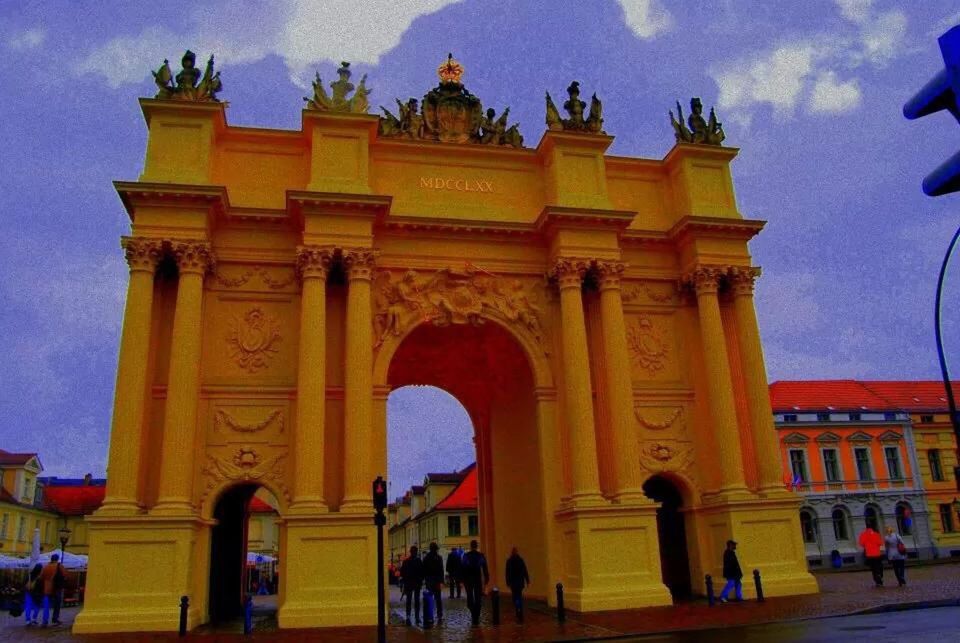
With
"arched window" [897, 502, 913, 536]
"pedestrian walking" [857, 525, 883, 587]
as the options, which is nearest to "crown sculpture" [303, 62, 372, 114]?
"pedestrian walking" [857, 525, 883, 587]

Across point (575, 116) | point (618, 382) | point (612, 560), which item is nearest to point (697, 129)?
point (575, 116)

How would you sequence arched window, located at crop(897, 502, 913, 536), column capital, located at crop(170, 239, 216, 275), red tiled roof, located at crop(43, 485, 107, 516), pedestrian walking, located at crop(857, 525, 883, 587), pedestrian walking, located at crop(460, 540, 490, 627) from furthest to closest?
red tiled roof, located at crop(43, 485, 107, 516) < arched window, located at crop(897, 502, 913, 536) < pedestrian walking, located at crop(857, 525, 883, 587) < column capital, located at crop(170, 239, 216, 275) < pedestrian walking, located at crop(460, 540, 490, 627)

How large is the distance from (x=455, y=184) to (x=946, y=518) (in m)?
37.5

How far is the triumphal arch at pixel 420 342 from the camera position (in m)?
18.3

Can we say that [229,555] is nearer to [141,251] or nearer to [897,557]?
[141,251]

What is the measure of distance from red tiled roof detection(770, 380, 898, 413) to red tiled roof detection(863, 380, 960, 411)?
3.10ft

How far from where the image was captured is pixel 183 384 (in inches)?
736

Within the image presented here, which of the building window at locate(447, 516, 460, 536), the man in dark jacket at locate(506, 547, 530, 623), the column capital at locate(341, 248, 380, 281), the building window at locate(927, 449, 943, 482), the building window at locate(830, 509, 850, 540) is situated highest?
the column capital at locate(341, 248, 380, 281)

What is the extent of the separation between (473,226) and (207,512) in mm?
10199

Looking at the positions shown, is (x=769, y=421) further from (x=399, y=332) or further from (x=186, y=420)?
(x=186, y=420)

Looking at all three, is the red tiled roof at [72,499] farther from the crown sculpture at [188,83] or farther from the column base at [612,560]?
the column base at [612,560]

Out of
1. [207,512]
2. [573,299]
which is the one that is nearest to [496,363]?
[573,299]

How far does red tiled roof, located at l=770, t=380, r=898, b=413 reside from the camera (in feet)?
149

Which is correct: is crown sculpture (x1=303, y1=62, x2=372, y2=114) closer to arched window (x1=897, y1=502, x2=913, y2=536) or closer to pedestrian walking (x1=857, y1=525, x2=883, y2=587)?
pedestrian walking (x1=857, y1=525, x2=883, y2=587)
